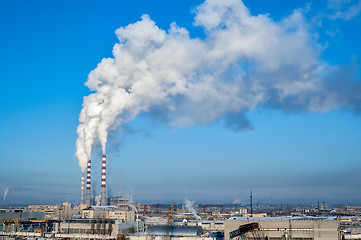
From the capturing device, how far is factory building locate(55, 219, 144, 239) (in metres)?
78.1

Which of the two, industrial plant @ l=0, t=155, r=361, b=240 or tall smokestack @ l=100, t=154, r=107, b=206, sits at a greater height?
tall smokestack @ l=100, t=154, r=107, b=206

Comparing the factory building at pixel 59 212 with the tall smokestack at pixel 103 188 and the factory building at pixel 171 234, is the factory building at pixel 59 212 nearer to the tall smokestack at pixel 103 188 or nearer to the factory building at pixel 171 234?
the tall smokestack at pixel 103 188

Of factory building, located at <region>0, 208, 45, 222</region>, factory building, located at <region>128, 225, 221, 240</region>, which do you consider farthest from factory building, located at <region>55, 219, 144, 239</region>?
factory building, located at <region>0, 208, 45, 222</region>

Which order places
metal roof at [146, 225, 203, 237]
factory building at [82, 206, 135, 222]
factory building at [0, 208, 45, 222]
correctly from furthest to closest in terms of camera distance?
factory building at [0, 208, 45, 222]
factory building at [82, 206, 135, 222]
metal roof at [146, 225, 203, 237]

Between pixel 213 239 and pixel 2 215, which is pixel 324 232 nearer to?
pixel 213 239

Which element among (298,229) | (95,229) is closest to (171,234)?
(95,229)

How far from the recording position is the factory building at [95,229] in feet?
256

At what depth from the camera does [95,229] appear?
8031cm

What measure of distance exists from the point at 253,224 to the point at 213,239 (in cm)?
927

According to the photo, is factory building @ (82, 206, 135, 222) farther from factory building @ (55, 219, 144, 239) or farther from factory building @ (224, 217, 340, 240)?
factory building @ (224, 217, 340, 240)

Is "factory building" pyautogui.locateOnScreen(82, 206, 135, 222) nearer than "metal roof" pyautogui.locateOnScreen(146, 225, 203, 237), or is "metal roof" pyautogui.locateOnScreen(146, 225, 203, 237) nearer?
"metal roof" pyautogui.locateOnScreen(146, 225, 203, 237)

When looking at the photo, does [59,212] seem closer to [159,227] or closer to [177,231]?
[159,227]

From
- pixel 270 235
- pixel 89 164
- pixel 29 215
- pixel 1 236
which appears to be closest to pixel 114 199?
pixel 89 164

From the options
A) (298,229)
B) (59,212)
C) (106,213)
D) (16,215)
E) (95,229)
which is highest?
(298,229)
